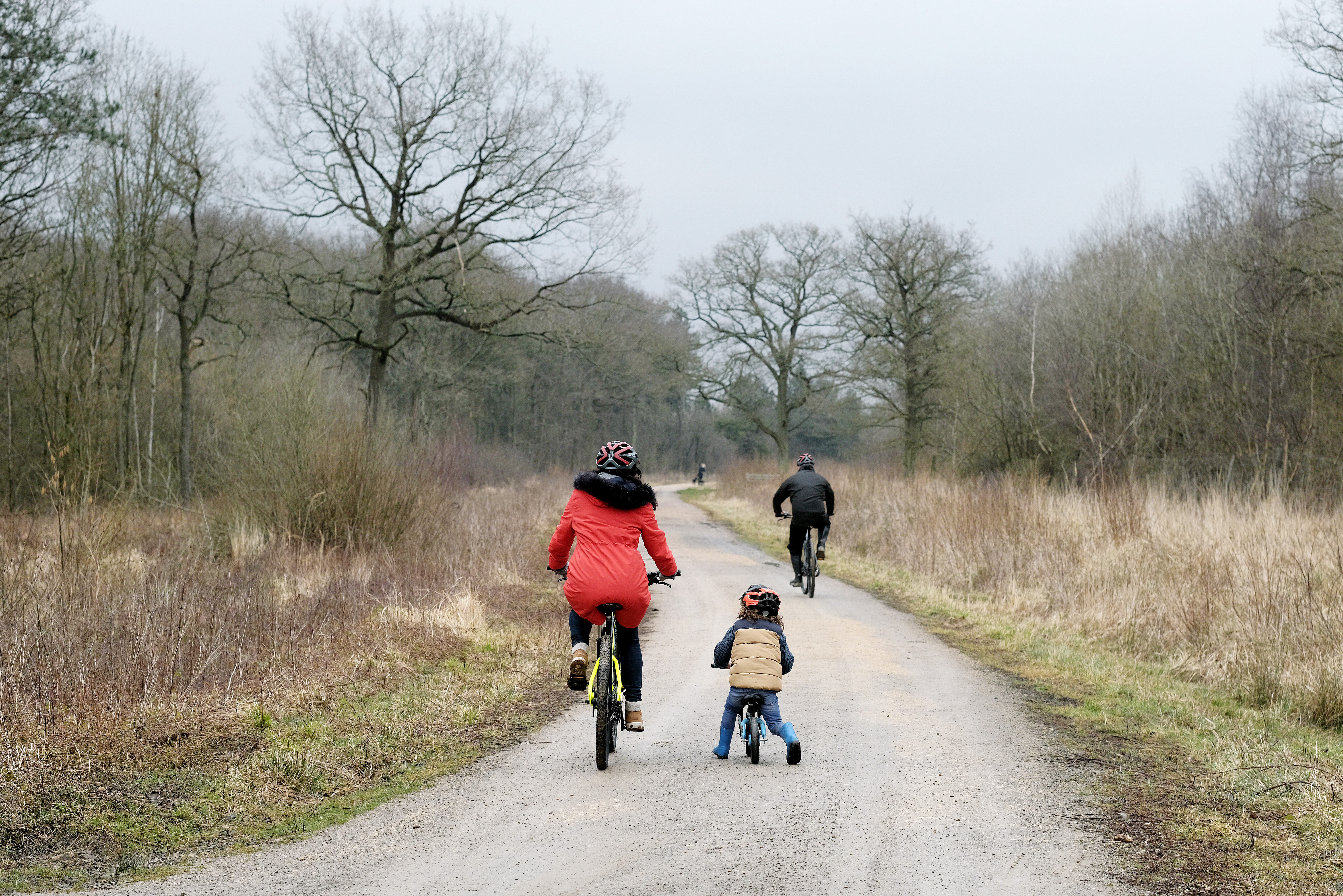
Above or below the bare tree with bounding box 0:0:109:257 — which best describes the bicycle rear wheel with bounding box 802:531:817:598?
below

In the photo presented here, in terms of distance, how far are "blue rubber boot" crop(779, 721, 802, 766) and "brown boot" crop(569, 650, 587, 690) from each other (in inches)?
49.3

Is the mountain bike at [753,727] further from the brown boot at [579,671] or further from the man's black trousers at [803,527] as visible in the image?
the man's black trousers at [803,527]

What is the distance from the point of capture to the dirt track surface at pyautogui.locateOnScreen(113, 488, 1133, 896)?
4641mm

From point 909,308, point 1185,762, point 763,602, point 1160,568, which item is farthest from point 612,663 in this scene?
point 909,308

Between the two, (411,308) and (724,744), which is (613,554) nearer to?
(724,744)

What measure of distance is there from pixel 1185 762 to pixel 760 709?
2.75 meters

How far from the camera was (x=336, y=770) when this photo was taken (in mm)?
6516

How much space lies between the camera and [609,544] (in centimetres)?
676

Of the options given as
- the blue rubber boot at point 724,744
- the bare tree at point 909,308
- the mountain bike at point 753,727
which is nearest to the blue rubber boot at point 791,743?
the mountain bike at point 753,727

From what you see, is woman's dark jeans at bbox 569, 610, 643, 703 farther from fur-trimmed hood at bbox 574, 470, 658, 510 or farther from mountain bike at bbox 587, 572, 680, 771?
fur-trimmed hood at bbox 574, 470, 658, 510

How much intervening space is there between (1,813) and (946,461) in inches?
1370

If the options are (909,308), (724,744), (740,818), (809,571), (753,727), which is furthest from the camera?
(909,308)

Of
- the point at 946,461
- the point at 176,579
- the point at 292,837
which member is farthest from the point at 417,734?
the point at 946,461

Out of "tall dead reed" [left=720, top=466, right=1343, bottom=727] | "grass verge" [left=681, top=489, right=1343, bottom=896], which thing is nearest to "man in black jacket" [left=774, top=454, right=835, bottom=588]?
"tall dead reed" [left=720, top=466, right=1343, bottom=727]
